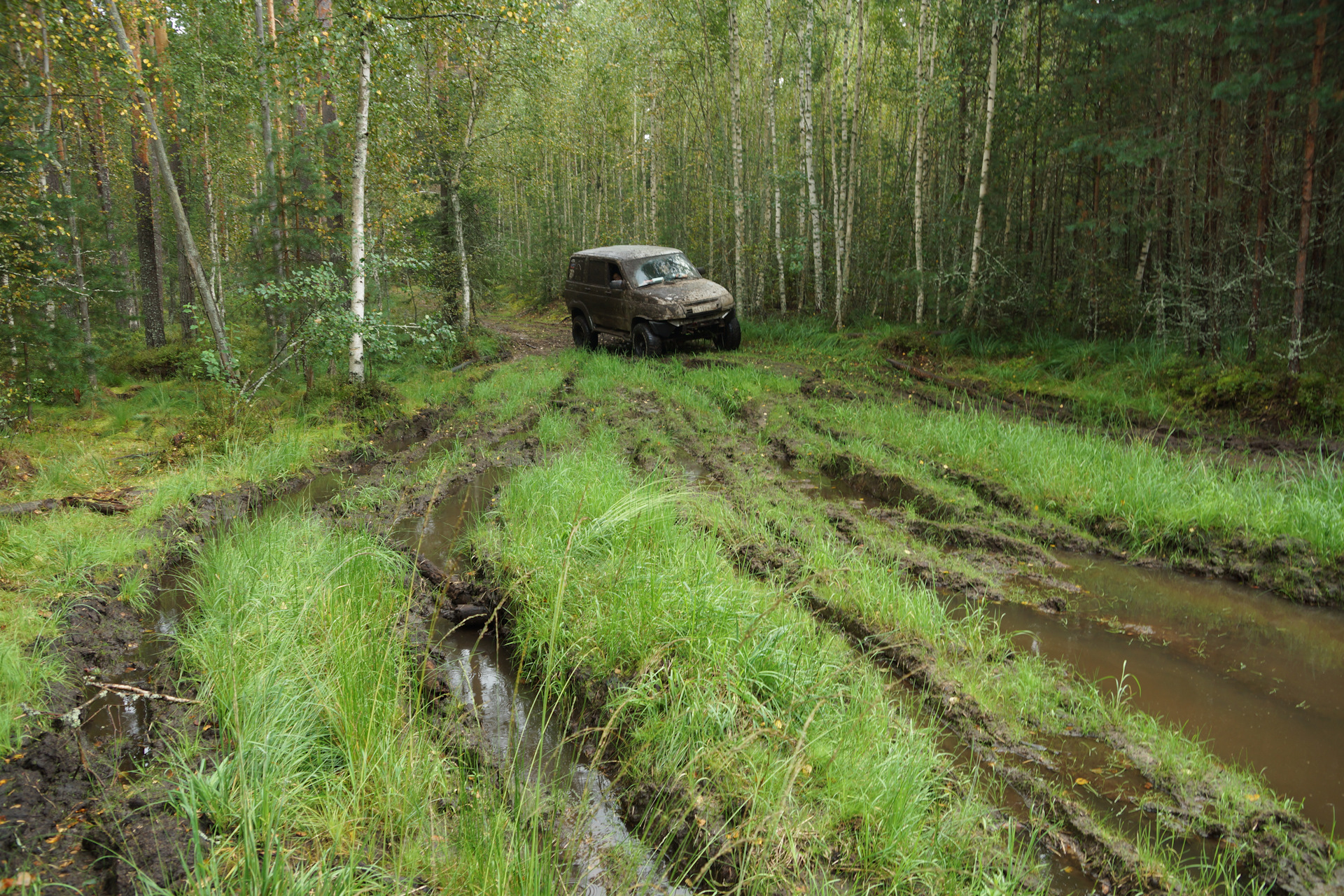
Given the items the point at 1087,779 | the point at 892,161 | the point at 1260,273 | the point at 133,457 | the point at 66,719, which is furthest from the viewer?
the point at 892,161

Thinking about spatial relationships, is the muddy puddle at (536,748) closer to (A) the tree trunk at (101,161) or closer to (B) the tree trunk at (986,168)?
(B) the tree trunk at (986,168)

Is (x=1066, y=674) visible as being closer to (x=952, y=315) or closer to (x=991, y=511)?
(x=991, y=511)

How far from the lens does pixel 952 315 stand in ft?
42.8

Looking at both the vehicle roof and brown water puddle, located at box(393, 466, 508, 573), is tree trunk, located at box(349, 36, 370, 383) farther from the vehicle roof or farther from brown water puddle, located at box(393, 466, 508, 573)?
the vehicle roof

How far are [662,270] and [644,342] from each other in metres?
1.66

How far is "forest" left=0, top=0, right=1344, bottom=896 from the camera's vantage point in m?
2.63

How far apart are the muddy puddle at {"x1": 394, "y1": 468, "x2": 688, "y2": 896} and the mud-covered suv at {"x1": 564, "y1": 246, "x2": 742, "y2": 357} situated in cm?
836

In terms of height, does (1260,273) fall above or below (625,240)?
below

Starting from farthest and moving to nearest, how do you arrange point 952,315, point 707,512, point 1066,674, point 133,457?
1. point 952,315
2. point 133,457
3. point 707,512
4. point 1066,674

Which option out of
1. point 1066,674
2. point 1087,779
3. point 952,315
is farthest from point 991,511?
point 952,315

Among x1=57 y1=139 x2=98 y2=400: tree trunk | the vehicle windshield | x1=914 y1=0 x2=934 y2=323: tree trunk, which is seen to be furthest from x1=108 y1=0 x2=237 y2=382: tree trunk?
x1=914 y1=0 x2=934 y2=323: tree trunk

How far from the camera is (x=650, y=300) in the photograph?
1361cm

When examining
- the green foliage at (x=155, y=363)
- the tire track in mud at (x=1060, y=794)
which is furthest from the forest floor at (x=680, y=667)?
the green foliage at (x=155, y=363)

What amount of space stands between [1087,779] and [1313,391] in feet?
23.5
